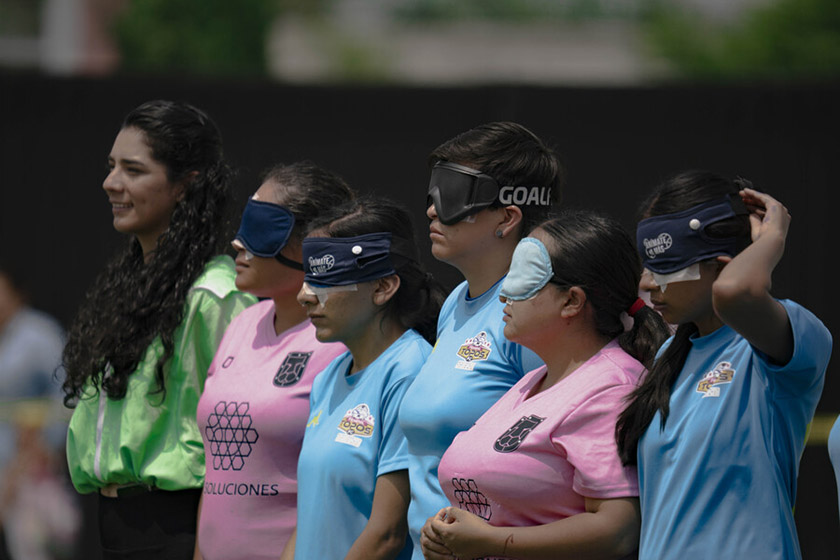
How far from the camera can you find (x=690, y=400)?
3.32 metres

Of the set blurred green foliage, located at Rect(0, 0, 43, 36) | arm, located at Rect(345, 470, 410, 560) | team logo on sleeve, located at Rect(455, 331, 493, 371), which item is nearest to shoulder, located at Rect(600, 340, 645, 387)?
team logo on sleeve, located at Rect(455, 331, 493, 371)

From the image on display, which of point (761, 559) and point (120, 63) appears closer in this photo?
point (761, 559)

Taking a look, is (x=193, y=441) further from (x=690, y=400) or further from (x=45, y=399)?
(x=45, y=399)

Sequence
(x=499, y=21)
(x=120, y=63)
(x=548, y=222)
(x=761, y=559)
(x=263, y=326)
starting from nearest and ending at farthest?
(x=761, y=559), (x=548, y=222), (x=263, y=326), (x=120, y=63), (x=499, y=21)

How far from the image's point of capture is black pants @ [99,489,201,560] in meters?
4.60

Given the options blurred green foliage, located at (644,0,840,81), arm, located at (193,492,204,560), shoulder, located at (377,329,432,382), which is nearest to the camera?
shoulder, located at (377,329,432,382)

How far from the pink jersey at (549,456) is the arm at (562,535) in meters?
0.05

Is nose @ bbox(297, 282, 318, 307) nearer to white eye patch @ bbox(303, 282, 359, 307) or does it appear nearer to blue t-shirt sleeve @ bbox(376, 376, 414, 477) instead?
white eye patch @ bbox(303, 282, 359, 307)

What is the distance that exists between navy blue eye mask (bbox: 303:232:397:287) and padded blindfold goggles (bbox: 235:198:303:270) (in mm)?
348

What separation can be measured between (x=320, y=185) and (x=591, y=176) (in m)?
3.02

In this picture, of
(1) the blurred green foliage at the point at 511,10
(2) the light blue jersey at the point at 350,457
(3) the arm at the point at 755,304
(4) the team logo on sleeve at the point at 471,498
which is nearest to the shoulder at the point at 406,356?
(2) the light blue jersey at the point at 350,457

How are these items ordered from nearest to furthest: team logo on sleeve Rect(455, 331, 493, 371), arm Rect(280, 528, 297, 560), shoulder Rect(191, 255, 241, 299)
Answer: team logo on sleeve Rect(455, 331, 493, 371), arm Rect(280, 528, 297, 560), shoulder Rect(191, 255, 241, 299)

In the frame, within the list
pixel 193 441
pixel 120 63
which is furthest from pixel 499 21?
pixel 193 441

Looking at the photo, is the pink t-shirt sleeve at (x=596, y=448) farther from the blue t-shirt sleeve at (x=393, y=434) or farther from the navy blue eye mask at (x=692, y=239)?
the blue t-shirt sleeve at (x=393, y=434)
